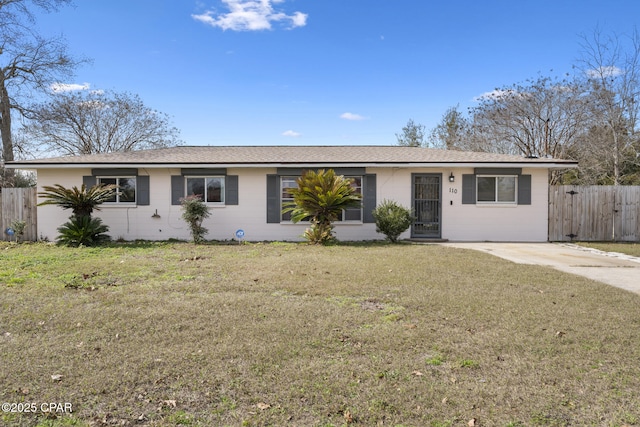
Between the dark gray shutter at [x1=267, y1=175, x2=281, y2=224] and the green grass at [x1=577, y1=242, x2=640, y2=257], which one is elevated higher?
the dark gray shutter at [x1=267, y1=175, x2=281, y2=224]

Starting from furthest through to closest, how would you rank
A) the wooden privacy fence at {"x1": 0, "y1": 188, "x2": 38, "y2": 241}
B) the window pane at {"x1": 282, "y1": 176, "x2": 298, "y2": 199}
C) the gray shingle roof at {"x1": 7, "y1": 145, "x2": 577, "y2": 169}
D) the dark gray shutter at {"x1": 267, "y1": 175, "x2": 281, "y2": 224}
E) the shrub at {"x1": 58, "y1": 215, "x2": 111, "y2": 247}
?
the wooden privacy fence at {"x1": 0, "y1": 188, "x2": 38, "y2": 241}
the window pane at {"x1": 282, "y1": 176, "x2": 298, "y2": 199}
the dark gray shutter at {"x1": 267, "y1": 175, "x2": 281, "y2": 224}
the gray shingle roof at {"x1": 7, "y1": 145, "x2": 577, "y2": 169}
the shrub at {"x1": 58, "y1": 215, "x2": 111, "y2": 247}

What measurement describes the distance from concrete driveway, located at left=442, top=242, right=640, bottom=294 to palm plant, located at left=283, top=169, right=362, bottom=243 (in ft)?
13.0

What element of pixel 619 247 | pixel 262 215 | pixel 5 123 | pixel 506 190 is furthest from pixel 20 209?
pixel 619 247

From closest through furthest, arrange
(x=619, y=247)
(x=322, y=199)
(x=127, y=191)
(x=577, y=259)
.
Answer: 1. (x=577, y=259)
2. (x=322, y=199)
3. (x=619, y=247)
4. (x=127, y=191)

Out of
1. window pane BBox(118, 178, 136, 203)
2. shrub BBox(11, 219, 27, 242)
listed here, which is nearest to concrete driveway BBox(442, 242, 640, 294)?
window pane BBox(118, 178, 136, 203)

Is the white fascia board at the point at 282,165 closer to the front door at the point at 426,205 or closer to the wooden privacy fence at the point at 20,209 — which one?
the front door at the point at 426,205

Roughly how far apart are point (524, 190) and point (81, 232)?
546 inches

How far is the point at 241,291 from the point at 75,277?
126 inches

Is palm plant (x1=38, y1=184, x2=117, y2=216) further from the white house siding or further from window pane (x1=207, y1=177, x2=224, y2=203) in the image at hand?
window pane (x1=207, y1=177, x2=224, y2=203)

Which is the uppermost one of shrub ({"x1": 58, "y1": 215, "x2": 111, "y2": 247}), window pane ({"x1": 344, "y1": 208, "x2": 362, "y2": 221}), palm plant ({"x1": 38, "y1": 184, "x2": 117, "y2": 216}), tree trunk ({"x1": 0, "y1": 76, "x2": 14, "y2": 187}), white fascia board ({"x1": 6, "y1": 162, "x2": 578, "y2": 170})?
tree trunk ({"x1": 0, "y1": 76, "x2": 14, "y2": 187})

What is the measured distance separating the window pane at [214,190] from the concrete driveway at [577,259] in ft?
26.0

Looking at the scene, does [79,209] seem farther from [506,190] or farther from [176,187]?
[506,190]

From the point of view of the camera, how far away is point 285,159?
13.0 meters

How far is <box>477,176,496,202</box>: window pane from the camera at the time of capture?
1297 cm
